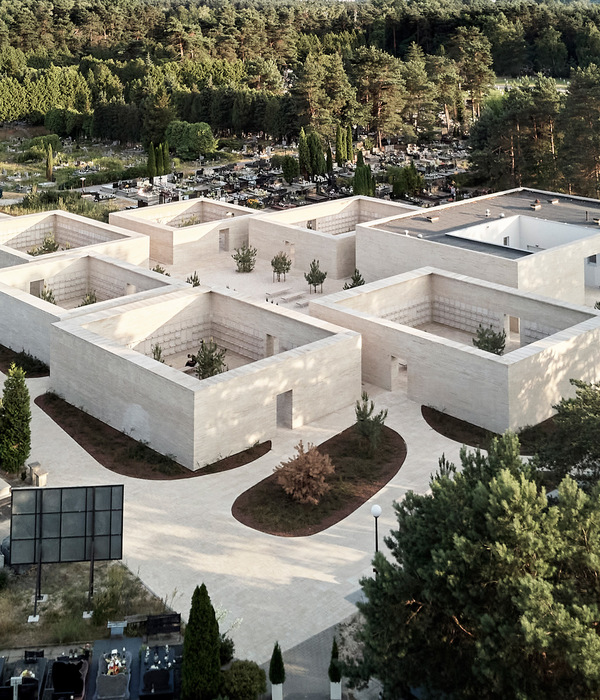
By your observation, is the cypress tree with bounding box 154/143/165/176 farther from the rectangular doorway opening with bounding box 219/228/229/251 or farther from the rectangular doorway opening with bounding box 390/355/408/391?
the rectangular doorway opening with bounding box 390/355/408/391

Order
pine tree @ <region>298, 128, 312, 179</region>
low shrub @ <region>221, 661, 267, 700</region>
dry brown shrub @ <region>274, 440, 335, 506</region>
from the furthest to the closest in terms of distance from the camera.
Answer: pine tree @ <region>298, 128, 312, 179</region> → dry brown shrub @ <region>274, 440, 335, 506</region> → low shrub @ <region>221, 661, 267, 700</region>

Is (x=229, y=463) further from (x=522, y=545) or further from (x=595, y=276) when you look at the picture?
(x=595, y=276)

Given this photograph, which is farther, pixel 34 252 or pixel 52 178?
pixel 52 178

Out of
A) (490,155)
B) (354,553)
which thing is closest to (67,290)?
(354,553)

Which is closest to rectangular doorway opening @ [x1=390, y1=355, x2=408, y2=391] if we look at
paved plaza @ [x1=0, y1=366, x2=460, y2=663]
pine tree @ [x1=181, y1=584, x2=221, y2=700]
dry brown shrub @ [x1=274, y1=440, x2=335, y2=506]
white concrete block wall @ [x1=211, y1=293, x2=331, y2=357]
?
white concrete block wall @ [x1=211, y1=293, x2=331, y2=357]

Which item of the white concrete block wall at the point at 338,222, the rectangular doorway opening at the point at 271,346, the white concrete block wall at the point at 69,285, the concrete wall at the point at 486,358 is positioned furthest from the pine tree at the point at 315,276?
the white concrete block wall at the point at 69,285
